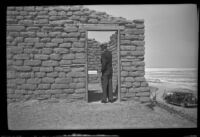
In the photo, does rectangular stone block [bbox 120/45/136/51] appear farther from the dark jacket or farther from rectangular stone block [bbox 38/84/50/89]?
rectangular stone block [bbox 38/84/50/89]

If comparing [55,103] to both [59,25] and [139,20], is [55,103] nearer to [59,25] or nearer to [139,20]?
[59,25]

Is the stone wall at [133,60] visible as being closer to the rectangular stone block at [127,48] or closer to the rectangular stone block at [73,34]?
the rectangular stone block at [127,48]

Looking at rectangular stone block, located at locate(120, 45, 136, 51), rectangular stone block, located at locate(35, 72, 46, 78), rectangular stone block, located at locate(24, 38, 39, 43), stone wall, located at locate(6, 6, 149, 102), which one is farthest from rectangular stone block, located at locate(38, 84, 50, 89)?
rectangular stone block, located at locate(120, 45, 136, 51)

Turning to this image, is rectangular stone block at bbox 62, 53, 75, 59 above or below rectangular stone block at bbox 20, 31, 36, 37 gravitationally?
below

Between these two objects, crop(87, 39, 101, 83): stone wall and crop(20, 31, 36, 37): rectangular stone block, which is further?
crop(87, 39, 101, 83): stone wall

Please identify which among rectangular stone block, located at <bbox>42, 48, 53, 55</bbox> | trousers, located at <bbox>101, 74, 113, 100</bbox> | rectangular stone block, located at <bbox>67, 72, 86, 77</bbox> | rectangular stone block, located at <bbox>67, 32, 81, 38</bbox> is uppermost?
rectangular stone block, located at <bbox>67, 32, 81, 38</bbox>

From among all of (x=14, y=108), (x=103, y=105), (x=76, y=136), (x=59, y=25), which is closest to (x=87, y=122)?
(x=76, y=136)

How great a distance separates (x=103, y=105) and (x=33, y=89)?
220 centimetres

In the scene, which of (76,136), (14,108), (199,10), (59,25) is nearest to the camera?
(199,10)

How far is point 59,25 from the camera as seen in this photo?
7141 millimetres

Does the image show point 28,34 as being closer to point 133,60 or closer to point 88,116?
point 88,116

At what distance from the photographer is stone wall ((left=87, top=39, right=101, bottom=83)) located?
15.0 m

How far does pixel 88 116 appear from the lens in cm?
585

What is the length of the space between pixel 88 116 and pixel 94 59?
938 cm
